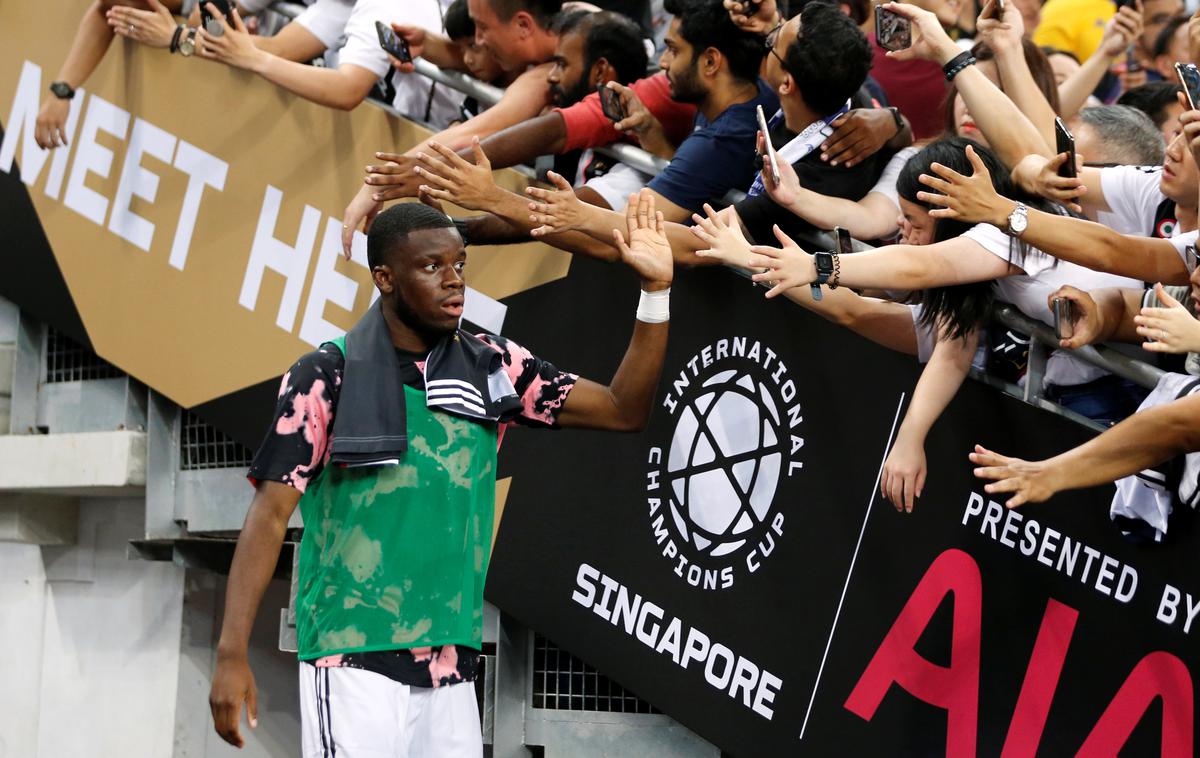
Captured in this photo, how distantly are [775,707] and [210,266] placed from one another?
287 cm

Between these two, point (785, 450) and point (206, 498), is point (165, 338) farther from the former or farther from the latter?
point (785, 450)

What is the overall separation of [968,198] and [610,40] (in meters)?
1.78

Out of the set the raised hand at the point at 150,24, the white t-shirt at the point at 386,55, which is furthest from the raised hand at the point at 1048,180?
the raised hand at the point at 150,24

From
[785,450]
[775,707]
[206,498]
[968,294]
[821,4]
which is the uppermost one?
[821,4]

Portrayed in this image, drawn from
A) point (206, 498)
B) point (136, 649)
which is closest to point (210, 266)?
point (206, 498)

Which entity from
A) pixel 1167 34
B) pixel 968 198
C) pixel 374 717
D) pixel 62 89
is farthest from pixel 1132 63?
pixel 374 717

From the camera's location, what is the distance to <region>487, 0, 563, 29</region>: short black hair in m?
4.91

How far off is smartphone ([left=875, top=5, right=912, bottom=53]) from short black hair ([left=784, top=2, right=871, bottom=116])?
117 millimetres

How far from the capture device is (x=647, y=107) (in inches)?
185

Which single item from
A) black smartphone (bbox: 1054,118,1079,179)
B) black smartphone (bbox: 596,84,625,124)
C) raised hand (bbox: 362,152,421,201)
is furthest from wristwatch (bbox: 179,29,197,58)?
black smartphone (bbox: 1054,118,1079,179)

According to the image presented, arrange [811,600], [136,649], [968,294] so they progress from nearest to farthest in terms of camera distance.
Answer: [968,294]
[811,600]
[136,649]

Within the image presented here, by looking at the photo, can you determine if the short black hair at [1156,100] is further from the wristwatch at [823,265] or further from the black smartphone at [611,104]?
the wristwatch at [823,265]

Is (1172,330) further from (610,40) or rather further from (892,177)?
(610,40)

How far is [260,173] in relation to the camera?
219 inches
